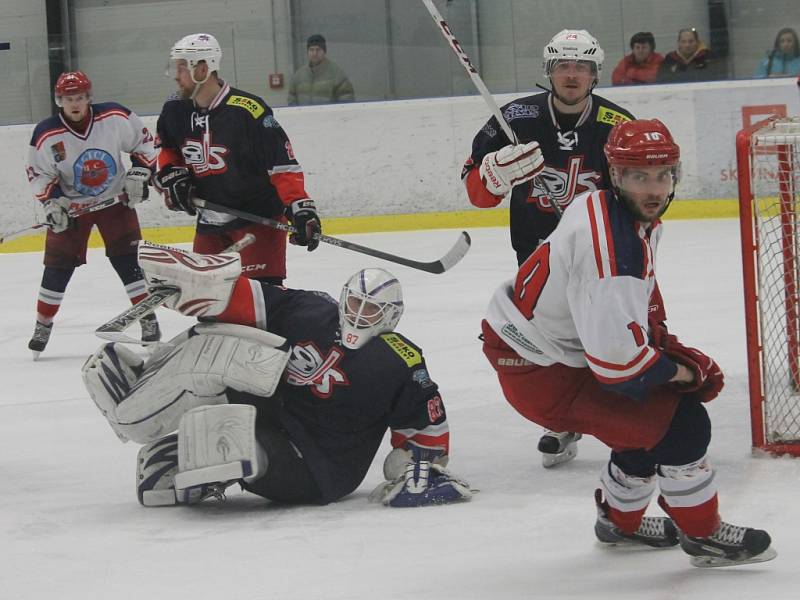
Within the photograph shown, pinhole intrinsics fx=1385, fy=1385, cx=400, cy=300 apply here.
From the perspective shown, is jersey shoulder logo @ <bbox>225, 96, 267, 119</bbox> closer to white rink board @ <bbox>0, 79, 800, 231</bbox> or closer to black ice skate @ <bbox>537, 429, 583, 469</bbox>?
black ice skate @ <bbox>537, 429, 583, 469</bbox>

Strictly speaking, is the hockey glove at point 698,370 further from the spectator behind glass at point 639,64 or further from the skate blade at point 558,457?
the spectator behind glass at point 639,64

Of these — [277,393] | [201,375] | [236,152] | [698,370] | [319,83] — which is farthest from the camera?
[319,83]

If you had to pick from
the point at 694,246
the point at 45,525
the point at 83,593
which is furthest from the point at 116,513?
the point at 694,246

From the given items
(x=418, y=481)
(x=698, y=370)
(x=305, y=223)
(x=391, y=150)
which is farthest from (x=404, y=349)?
(x=391, y=150)

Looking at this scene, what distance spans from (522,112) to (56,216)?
2.30m

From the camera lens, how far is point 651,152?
2.12 meters

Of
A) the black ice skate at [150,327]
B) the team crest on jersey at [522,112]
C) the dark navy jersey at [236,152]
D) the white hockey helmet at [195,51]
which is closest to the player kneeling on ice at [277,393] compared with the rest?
the team crest on jersey at [522,112]

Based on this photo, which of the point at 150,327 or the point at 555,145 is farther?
the point at 150,327

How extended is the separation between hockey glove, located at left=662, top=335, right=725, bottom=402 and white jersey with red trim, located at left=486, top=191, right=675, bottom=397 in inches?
2.0

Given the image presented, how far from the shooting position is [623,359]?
210 cm

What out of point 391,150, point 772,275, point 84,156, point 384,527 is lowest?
point 384,527

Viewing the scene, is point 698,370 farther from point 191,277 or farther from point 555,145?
point 555,145

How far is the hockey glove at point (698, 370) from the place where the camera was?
7.17 feet

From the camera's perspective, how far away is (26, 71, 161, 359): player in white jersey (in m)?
5.11
